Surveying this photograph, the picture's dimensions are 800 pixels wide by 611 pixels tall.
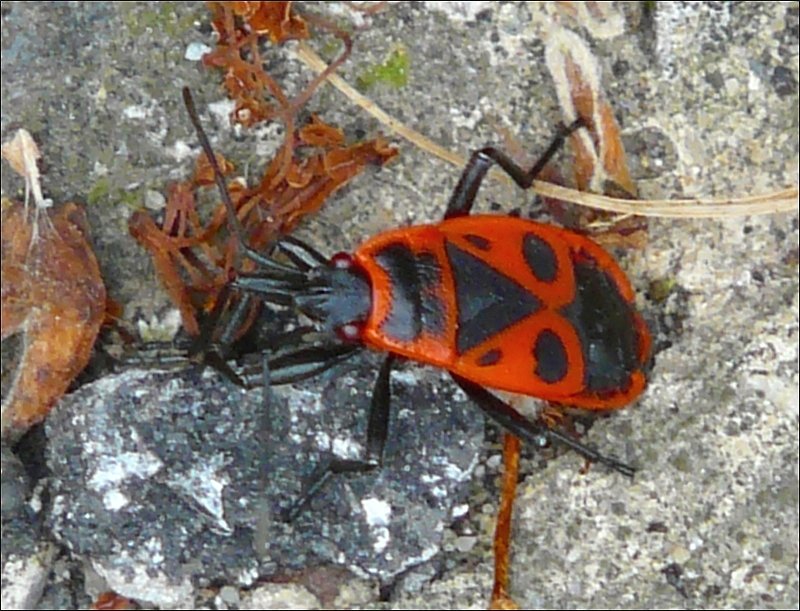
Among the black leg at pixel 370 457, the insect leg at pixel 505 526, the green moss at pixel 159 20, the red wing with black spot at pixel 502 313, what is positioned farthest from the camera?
the green moss at pixel 159 20

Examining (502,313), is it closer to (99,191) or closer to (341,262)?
(341,262)

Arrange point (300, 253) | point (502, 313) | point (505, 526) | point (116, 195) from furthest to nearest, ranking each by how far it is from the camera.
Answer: point (116, 195)
point (505, 526)
point (300, 253)
point (502, 313)

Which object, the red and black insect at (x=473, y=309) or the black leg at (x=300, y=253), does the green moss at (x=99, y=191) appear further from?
the black leg at (x=300, y=253)

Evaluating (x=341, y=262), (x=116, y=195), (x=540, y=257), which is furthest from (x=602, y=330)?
(x=116, y=195)

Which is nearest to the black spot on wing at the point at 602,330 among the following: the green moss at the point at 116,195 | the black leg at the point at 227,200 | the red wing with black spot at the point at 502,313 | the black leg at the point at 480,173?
the red wing with black spot at the point at 502,313

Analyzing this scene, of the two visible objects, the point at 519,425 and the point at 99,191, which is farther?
the point at 99,191

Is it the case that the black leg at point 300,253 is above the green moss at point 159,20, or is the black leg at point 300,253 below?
below
